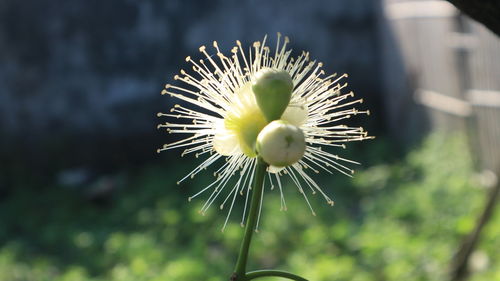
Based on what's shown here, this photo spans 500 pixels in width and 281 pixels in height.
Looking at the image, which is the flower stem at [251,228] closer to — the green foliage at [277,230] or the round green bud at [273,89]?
the round green bud at [273,89]

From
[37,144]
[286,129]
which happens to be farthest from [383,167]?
[286,129]

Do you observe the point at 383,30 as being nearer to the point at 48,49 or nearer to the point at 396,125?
the point at 396,125

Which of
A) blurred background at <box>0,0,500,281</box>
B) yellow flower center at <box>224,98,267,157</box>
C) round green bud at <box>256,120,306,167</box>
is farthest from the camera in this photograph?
blurred background at <box>0,0,500,281</box>

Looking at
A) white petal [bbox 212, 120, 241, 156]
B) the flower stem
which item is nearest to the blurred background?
white petal [bbox 212, 120, 241, 156]

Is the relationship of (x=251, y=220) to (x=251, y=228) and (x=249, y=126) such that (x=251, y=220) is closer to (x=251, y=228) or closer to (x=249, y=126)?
(x=251, y=228)

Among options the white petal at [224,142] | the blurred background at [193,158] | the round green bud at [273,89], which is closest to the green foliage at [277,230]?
the blurred background at [193,158]

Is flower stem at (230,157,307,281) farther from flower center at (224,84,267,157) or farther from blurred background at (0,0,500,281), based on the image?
blurred background at (0,0,500,281)
